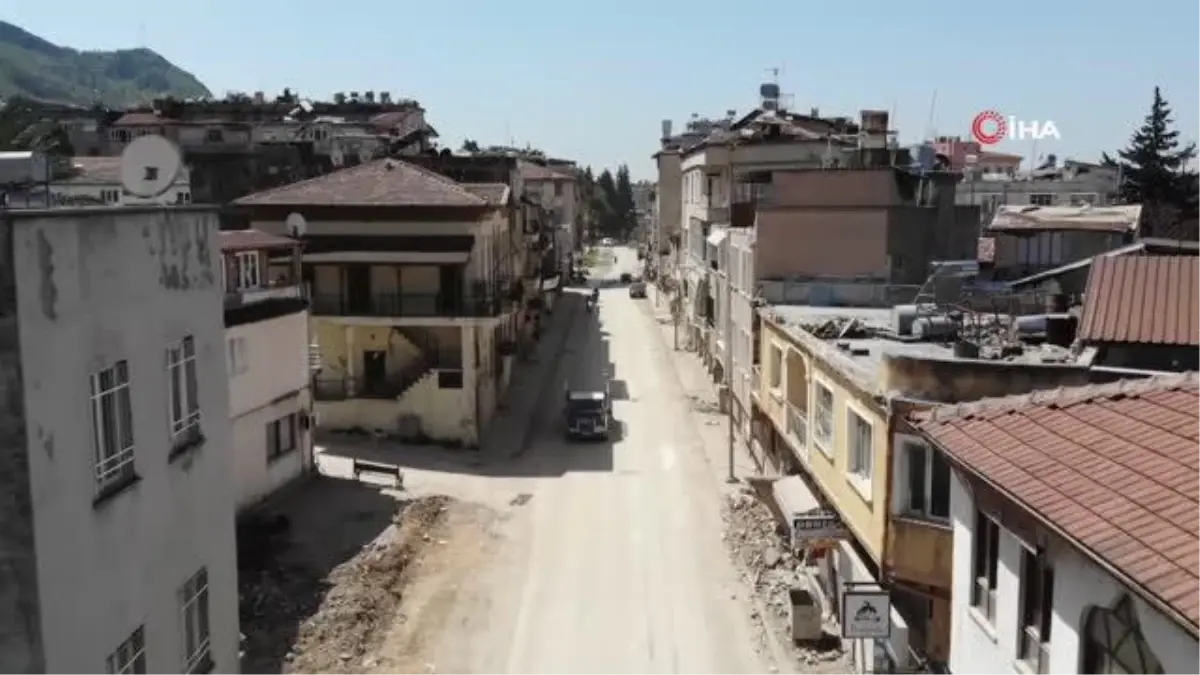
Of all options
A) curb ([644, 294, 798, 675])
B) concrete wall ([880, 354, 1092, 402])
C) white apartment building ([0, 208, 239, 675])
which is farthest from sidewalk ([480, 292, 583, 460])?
white apartment building ([0, 208, 239, 675])

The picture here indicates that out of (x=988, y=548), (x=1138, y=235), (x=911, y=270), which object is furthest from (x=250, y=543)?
(x=1138, y=235)

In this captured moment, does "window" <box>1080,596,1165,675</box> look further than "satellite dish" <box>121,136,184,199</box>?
No

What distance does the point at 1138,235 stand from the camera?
32969mm

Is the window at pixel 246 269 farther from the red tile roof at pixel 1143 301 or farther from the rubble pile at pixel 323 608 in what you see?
the red tile roof at pixel 1143 301

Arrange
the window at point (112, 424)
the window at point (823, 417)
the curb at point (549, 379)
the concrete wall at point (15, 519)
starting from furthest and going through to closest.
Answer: the curb at point (549, 379)
the window at point (823, 417)
the window at point (112, 424)
the concrete wall at point (15, 519)

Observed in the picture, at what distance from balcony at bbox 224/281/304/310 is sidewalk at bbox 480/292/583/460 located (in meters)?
9.31

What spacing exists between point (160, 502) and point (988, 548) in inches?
342

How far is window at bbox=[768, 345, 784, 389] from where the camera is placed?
31281 millimetres

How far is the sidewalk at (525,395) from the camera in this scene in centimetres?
4131

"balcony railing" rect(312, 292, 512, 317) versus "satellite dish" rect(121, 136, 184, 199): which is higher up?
"satellite dish" rect(121, 136, 184, 199)

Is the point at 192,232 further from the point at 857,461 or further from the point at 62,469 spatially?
the point at 857,461

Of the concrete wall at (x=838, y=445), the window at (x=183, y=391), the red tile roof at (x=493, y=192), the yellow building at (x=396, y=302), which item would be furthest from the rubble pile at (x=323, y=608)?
the red tile roof at (x=493, y=192)

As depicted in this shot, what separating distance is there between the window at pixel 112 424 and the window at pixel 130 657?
1.58 meters

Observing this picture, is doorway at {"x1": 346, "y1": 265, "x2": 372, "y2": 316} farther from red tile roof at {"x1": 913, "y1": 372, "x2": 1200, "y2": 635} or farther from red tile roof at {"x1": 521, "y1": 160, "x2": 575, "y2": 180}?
red tile roof at {"x1": 521, "y1": 160, "x2": 575, "y2": 180}
